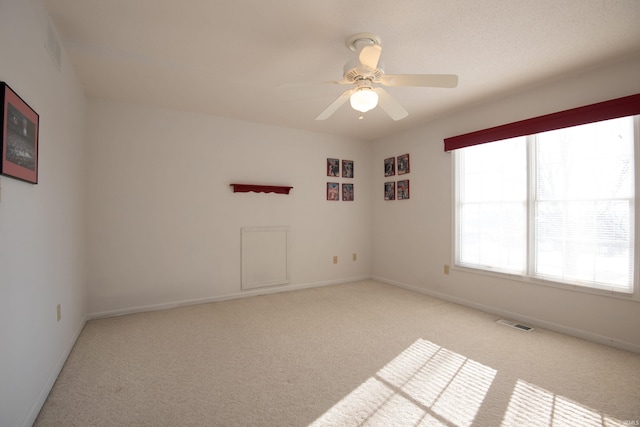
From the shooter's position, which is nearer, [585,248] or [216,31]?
[216,31]

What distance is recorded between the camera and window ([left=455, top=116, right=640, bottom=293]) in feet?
8.00

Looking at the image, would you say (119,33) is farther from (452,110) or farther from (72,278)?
(452,110)

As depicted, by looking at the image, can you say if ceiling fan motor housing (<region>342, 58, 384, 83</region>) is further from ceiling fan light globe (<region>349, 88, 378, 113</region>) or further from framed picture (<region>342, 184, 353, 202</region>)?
framed picture (<region>342, 184, 353, 202</region>)

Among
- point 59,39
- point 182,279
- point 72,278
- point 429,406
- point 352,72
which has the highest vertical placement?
point 59,39

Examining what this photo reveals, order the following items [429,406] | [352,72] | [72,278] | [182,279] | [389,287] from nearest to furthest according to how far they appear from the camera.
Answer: [429,406] → [352,72] → [72,278] → [182,279] → [389,287]

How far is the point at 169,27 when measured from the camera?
2023 mm

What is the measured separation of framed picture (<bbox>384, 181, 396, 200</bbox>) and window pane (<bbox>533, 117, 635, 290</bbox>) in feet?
6.43

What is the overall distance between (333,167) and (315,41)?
2683 mm

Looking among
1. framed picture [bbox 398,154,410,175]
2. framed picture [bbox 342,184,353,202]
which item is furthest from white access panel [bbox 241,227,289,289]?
framed picture [bbox 398,154,410,175]

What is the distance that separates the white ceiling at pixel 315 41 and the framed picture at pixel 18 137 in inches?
32.2

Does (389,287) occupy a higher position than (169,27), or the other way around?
(169,27)

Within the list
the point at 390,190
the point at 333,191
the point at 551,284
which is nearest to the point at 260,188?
the point at 333,191

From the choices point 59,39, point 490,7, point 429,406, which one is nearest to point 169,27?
point 59,39

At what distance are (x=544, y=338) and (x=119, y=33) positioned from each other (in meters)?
4.23
